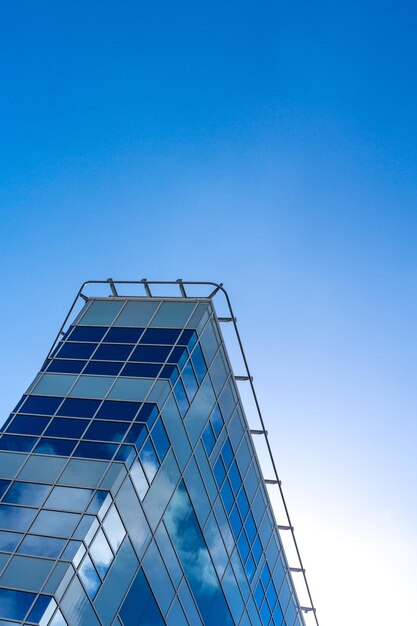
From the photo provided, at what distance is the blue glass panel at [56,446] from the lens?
2792 centimetres

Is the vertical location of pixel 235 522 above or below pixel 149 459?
above

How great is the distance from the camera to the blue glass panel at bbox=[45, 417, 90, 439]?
28609mm

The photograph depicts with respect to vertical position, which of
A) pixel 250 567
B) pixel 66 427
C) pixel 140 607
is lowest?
pixel 140 607

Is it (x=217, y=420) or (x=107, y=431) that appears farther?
(x=217, y=420)

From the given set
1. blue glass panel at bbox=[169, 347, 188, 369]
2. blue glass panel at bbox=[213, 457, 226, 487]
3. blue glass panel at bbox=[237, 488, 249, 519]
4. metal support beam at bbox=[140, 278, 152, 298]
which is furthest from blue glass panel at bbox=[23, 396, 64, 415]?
blue glass panel at bbox=[237, 488, 249, 519]

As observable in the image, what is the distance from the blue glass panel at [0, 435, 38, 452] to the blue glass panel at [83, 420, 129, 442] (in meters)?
2.35

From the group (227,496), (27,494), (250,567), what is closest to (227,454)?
(227,496)

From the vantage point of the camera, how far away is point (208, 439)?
33.4m

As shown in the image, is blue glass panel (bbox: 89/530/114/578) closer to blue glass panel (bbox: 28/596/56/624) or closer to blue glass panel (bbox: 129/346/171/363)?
blue glass panel (bbox: 28/596/56/624)

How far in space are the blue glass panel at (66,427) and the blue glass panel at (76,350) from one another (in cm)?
399

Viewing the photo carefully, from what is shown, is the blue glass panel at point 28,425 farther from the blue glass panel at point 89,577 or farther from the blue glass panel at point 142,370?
the blue glass panel at point 89,577

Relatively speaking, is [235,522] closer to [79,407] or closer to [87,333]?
[79,407]

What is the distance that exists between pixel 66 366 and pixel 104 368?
6.32 ft

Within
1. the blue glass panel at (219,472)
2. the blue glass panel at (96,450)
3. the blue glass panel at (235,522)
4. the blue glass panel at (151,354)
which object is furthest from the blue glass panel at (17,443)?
Result: the blue glass panel at (235,522)
